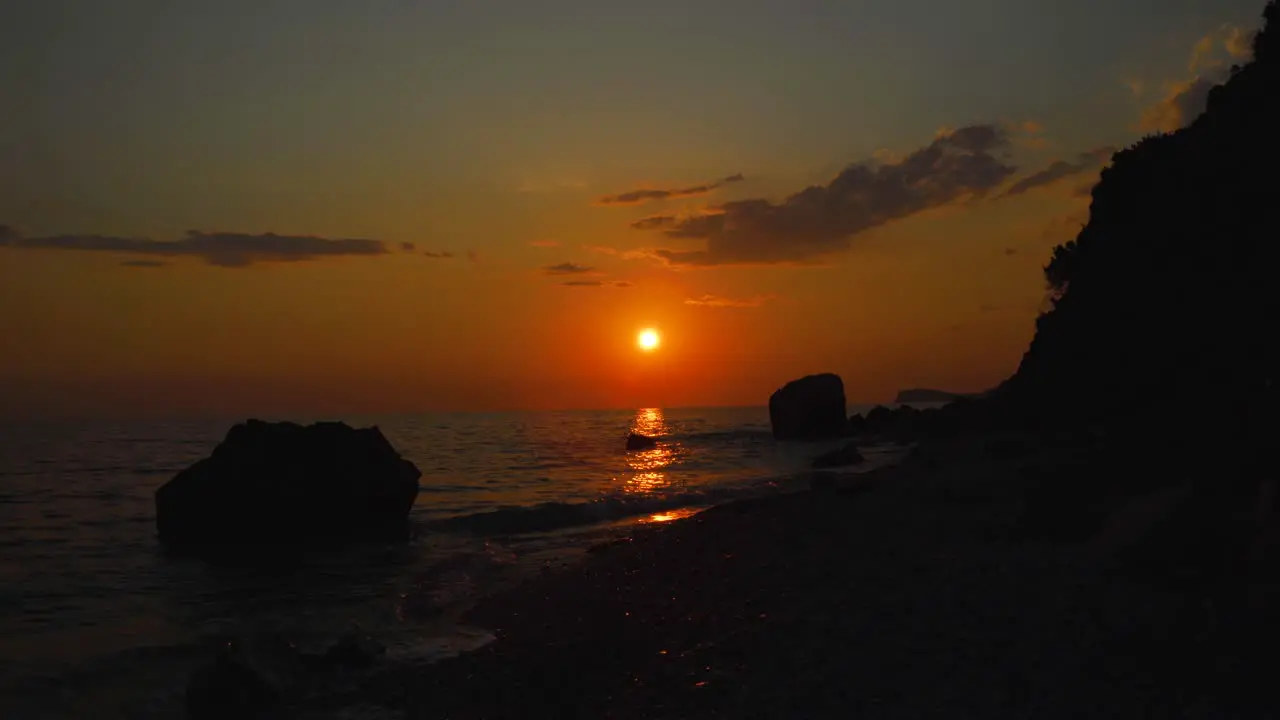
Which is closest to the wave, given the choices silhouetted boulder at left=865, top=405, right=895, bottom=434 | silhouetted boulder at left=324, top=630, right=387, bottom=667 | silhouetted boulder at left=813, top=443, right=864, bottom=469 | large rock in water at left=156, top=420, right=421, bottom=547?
large rock in water at left=156, top=420, right=421, bottom=547

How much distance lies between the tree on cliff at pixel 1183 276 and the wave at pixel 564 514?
56.2 ft

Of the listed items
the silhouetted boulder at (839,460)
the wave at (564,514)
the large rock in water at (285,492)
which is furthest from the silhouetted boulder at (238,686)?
the silhouetted boulder at (839,460)

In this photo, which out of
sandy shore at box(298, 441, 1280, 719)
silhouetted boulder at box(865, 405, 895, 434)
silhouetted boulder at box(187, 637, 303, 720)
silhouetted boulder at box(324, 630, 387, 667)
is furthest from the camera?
silhouetted boulder at box(865, 405, 895, 434)

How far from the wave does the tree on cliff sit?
17128 millimetres

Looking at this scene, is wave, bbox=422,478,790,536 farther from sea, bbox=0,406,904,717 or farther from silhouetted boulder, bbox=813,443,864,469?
silhouetted boulder, bbox=813,443,864,469

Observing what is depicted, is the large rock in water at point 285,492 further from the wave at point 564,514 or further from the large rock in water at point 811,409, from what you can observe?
the large rock in water at point 811,409

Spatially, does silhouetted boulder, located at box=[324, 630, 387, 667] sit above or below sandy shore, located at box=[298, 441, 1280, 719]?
below

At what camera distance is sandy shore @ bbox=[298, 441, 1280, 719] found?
7949mm

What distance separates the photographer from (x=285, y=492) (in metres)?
25.7

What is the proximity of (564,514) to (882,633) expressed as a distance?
21326mm

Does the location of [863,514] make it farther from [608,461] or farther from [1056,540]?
[608,461]

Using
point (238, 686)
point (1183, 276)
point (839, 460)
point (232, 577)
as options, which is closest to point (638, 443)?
point (839, 460)

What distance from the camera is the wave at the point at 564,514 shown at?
94.2 ft

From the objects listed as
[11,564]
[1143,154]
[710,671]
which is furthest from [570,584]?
[1143,154]
